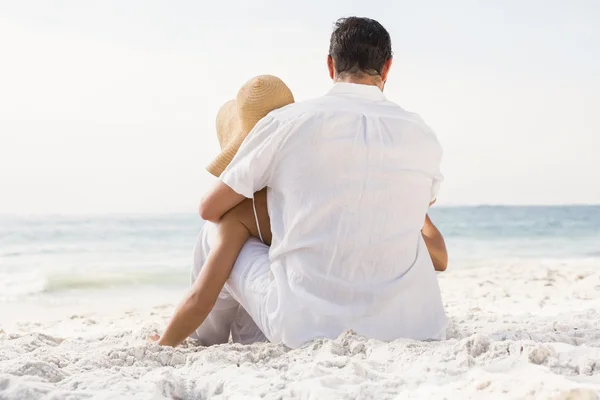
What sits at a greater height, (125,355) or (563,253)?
(125,355)

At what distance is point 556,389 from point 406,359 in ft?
1.79

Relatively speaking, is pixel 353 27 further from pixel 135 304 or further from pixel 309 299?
pixel 135 304

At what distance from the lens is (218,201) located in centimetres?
228

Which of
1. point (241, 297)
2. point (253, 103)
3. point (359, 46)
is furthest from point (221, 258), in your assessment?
point (359, 46)

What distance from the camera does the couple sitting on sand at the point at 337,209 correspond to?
7.11ft

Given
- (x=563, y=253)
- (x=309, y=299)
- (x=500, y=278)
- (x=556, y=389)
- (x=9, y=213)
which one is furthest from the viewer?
(x=9, y=213)

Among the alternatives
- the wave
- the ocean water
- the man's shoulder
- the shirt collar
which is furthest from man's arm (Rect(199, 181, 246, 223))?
the wave

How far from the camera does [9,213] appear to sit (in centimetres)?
1720

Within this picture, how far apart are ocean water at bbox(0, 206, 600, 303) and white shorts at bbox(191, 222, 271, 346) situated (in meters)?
5.15

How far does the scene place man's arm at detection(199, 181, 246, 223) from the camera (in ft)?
7.42

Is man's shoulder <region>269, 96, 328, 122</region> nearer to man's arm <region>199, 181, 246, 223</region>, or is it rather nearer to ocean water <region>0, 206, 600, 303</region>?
man's arm <region>199, 181, 246, 223</region>

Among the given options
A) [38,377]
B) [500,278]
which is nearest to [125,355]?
[38,377]

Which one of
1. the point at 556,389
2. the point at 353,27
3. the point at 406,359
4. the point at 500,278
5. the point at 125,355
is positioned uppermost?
the point at 353,27

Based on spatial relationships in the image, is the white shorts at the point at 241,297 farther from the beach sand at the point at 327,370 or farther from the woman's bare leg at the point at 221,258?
the beach sand at the point at 327,370
